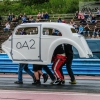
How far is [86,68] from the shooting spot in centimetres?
1728

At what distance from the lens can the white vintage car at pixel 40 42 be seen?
12.6 m

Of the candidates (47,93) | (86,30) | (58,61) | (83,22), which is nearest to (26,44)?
(58,61)

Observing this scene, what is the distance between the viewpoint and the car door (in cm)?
1299

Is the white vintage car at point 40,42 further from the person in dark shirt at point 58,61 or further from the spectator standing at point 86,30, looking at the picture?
the spectator standing at point 86,30

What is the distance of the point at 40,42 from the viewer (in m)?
12.9

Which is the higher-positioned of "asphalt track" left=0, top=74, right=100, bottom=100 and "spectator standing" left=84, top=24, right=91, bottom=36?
"spectator standing" left=84, top=24, right=91, bottom=36

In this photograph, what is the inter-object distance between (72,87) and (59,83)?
37.9 inches

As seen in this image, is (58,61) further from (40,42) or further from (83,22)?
(83,22)

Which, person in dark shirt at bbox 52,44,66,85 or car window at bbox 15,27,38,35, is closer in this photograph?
person in dark shirt at bbox 52,44,66,85

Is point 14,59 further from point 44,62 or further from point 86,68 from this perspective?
point 86,68

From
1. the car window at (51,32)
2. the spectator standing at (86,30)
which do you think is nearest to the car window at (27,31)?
the car window at (51,32)

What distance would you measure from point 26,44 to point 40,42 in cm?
51

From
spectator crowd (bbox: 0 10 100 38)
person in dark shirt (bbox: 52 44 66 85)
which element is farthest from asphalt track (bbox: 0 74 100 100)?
spectator crowd (bbox: 0 10 100 38)

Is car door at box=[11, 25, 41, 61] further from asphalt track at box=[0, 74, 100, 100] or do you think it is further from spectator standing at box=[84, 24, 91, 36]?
spectator standing at box=[84, 24, 91, 36]
